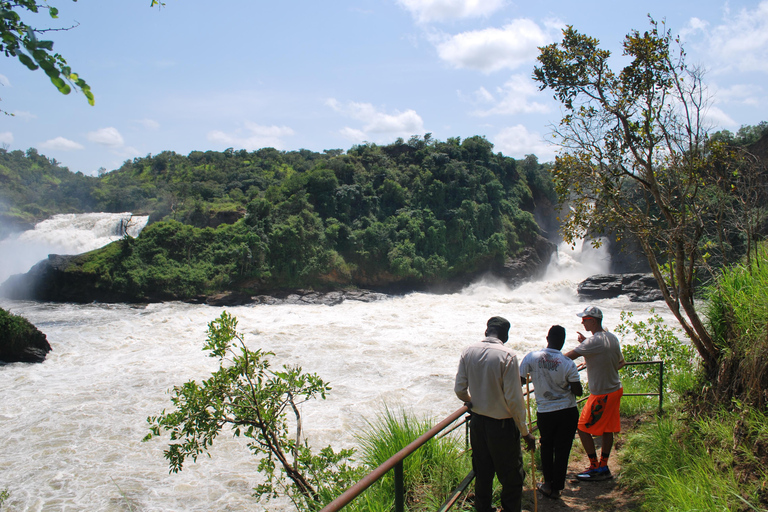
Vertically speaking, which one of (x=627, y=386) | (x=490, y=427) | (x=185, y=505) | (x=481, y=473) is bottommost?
(x=185, y=505)

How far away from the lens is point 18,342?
550 inches

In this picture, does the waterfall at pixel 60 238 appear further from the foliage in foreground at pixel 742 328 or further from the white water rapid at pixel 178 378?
the foliage in foreground at pixel 742 328

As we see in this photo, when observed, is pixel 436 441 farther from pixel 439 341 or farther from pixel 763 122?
pixel 763 122

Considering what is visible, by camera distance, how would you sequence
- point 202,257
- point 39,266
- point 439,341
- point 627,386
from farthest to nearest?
point 202,257
point 39,266
point 439,341
point 627,386

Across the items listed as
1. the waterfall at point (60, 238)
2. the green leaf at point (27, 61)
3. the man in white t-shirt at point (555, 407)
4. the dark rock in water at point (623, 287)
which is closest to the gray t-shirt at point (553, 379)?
the man in white t-shirt at point (555, 407)

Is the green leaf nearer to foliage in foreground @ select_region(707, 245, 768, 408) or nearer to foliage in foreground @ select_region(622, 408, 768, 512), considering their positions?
foliage in foreground @ select_region(622, 408, 768, 512)

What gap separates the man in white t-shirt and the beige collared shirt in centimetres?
80

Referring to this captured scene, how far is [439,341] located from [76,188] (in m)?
39.3

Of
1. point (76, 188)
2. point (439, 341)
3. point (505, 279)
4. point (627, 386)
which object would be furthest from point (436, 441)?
point (76, 188)

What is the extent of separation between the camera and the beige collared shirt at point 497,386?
3.12m

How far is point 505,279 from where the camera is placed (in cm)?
3278

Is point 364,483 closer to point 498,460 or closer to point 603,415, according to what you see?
point 498,460

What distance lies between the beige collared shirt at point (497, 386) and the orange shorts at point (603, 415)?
1481 millimetres

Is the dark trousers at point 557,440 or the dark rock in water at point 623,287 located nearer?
the dark trousers at point 557,440
